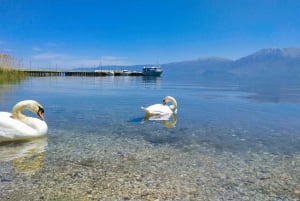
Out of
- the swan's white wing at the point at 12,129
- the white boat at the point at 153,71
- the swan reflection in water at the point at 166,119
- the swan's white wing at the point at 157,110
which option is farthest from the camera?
the white boat at the point at 153,71

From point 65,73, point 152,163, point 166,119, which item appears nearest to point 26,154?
point 152,163

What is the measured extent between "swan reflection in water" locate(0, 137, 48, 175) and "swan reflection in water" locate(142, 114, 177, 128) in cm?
668

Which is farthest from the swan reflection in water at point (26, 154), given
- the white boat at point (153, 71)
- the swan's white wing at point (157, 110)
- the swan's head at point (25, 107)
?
the white boat at point (153, 71)

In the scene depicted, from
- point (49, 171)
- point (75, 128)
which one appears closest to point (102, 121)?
point (75, 128)

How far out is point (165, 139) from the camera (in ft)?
39.1

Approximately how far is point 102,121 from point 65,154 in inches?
255

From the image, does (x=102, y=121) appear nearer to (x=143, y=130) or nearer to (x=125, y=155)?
(x=143, y=130)

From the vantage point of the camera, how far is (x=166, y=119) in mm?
17156

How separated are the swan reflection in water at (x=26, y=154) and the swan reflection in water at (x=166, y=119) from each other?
6.68m

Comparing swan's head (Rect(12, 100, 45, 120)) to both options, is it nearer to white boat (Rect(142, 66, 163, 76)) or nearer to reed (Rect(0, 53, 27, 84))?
reed (Rect(0, 53, 27, 84))

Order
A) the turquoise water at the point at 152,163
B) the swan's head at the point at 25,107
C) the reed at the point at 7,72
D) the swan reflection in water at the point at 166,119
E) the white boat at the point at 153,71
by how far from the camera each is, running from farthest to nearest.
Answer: the white boat at the point at 153,71, the reed at the point at 7,72, the swan reflection in water at the point at 166,119, the swan's head at the point at 25,107, the turquoise water at the point at 152,163

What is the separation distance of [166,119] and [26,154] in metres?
9.38

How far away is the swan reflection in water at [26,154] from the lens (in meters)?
7.98

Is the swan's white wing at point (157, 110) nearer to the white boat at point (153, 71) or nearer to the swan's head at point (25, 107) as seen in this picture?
the swan's head at point (25, 107)
